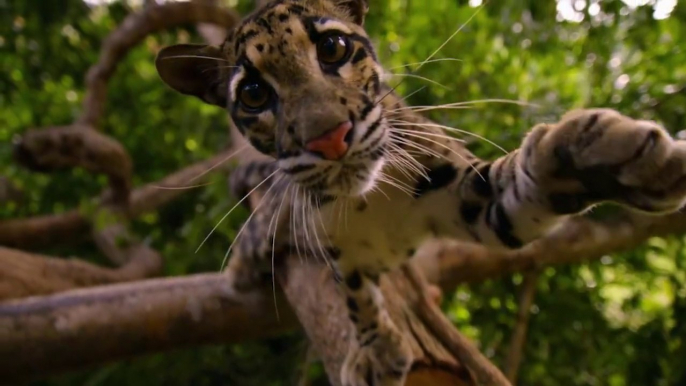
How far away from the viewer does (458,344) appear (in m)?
1.38

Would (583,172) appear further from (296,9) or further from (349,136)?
(296,9)

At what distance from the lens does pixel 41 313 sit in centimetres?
183

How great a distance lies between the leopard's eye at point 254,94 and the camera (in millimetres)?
1166

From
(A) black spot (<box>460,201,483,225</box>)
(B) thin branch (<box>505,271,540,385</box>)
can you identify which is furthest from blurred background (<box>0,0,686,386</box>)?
(A) black spot (<box>460,201,483,225</box>)

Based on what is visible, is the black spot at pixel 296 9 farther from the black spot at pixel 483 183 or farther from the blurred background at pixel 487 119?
the black spot at pixel 483 183

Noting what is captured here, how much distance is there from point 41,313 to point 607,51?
1.87m

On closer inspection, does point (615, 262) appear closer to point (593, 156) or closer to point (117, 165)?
point (593, 156)

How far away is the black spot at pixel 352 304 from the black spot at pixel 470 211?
371 mm

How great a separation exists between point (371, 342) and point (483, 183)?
1.63 feet

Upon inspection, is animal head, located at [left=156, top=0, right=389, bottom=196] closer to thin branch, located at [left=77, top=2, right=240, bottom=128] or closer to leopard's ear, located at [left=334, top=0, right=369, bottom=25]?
leopard's ear, located at [left=334, top=0, right=369, bottom=25]

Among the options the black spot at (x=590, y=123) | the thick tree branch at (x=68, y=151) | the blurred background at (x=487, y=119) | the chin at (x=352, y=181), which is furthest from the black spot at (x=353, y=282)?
the thick tree branch at (x=68, y=151)

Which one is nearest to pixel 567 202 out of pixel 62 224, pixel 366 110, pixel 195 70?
pixel 366 110

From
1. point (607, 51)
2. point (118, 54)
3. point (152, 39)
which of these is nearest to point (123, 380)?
point (118, 54)

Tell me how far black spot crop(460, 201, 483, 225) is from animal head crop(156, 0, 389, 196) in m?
0.20
